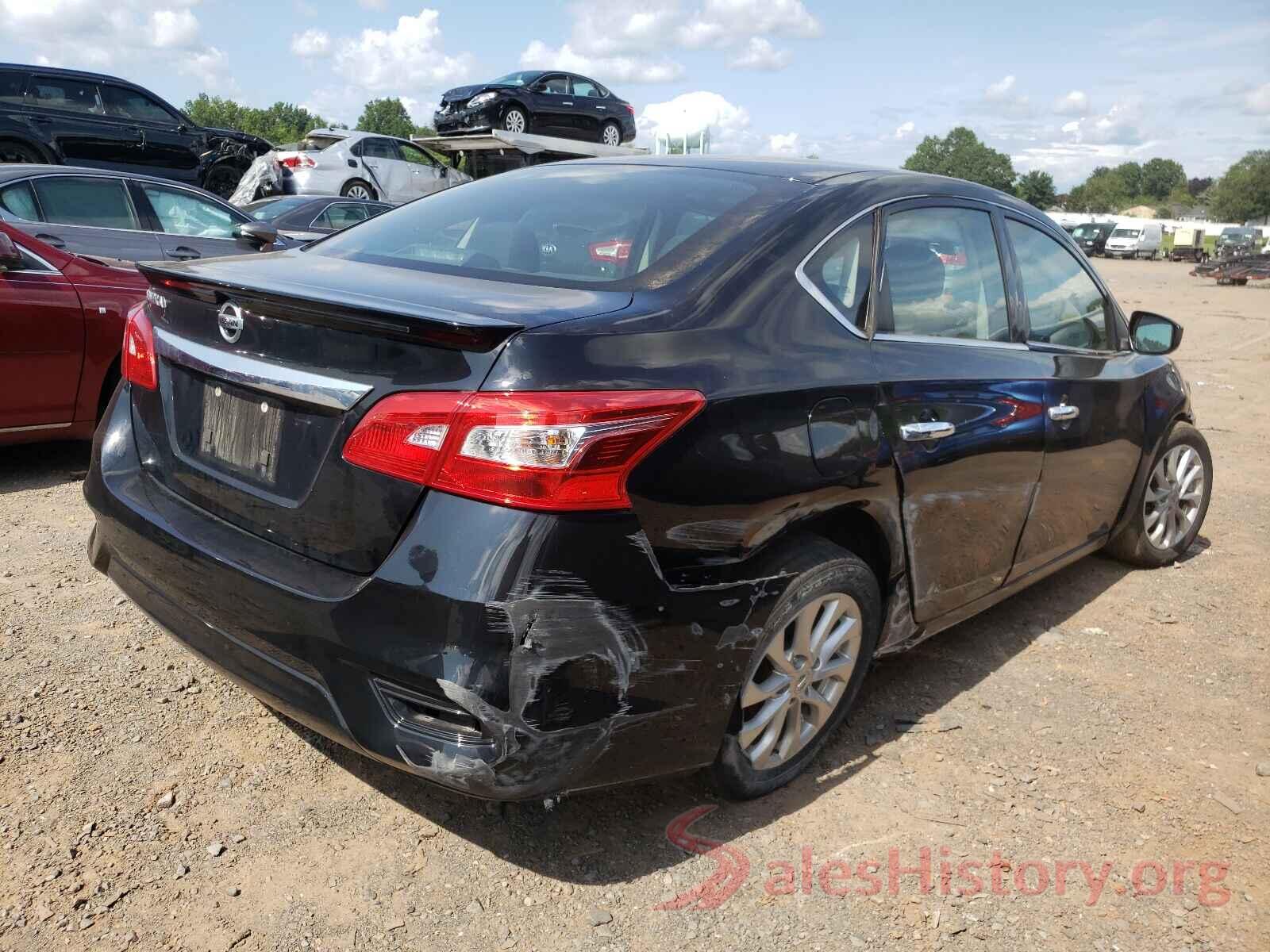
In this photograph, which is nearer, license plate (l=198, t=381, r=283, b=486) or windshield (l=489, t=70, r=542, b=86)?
license plate (l=198, t=381, r=283, b=486)

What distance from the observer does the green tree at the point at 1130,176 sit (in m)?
177

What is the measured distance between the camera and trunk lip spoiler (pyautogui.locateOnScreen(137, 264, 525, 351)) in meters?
2.10

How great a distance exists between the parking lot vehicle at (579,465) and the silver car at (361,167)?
43.0ft

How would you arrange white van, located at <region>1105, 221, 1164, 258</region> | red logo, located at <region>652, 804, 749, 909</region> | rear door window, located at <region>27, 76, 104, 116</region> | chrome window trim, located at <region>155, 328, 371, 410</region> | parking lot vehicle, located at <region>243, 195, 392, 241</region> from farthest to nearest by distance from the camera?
white van, located at <region>1105, 221, 1164, 258</region> → rear door window, located at <region>27, 76, 104, 116</region> → parking lot vehicle, located at <region>243, 195, 392, 241</region> → red logo, located at <region>652, 804, 749, 909</region> → chrome window trim, located at <region>155, 328, 371, 410</region>

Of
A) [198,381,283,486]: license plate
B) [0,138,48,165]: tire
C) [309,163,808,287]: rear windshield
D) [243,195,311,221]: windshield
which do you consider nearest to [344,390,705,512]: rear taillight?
[198,381,283,486]: license plate

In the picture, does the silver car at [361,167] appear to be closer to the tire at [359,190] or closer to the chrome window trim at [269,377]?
the tire at [359,190]

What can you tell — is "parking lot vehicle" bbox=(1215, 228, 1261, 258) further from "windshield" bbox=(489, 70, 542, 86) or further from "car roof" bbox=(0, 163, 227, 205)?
"car roof" bbox=(0, 163, 227, 205)

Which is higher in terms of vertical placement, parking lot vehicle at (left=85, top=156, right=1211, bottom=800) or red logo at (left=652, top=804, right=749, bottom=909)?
A: parking lot vehicle at (left=85, top=156, right=1211, bottom=800)

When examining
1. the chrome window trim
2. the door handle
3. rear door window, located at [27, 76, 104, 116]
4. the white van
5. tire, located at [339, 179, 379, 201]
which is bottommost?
the white van

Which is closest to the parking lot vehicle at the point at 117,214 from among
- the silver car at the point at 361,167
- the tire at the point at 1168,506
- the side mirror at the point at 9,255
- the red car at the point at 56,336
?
the red car at the point at 56,336

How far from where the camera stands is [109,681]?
322 cm

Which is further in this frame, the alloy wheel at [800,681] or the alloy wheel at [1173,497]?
the alloy wheel at [1173,497]

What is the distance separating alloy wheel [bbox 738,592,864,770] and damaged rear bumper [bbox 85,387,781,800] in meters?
0.21

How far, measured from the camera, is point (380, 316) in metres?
2.16
